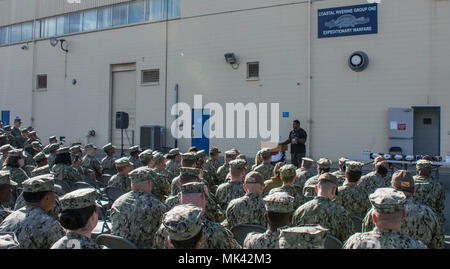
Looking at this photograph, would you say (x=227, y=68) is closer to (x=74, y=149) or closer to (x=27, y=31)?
(x=74, y=149)

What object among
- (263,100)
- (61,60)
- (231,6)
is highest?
(231,6)

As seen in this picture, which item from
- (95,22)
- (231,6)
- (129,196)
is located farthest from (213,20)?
(129,196)

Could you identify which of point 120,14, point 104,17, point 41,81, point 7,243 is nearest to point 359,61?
point 120,14

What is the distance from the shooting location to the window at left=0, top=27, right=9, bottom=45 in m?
24.2

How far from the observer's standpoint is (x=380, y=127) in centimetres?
1346

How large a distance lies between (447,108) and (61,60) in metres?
19.6

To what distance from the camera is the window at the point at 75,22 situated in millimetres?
20902

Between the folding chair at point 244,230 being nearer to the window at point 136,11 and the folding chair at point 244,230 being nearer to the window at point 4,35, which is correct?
the window at point 136,11

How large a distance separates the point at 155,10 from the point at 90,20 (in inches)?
183

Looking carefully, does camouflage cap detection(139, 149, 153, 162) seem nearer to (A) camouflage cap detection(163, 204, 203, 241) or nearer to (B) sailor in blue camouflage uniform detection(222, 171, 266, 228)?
(B) sailor in blue camouflage uniform detection(222, 171, 266, 228)

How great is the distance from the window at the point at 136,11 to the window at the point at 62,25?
496cm

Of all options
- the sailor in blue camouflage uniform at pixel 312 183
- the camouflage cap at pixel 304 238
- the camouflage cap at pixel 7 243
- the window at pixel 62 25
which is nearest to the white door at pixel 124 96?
the window at pixel 62 25

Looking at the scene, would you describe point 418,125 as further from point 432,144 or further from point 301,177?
point 301,177

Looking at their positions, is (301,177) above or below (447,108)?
below
